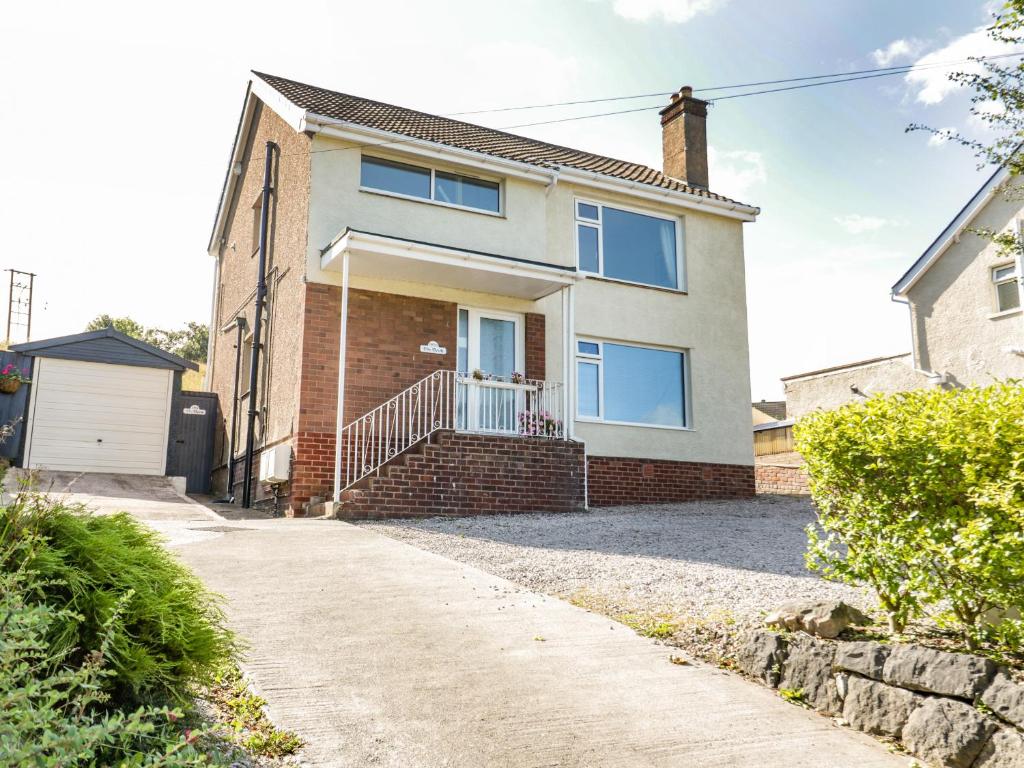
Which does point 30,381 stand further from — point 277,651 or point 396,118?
point 277,651

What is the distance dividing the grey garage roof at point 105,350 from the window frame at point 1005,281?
56.6 ft

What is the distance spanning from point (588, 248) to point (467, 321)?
299cm

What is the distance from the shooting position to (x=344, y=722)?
4.20m

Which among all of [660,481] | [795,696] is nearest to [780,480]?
[660,481]

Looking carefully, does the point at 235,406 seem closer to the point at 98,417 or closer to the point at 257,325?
the point at 257,325

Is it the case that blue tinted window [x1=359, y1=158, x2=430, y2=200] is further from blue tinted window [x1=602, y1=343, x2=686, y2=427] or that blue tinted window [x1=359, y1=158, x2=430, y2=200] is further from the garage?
the garage

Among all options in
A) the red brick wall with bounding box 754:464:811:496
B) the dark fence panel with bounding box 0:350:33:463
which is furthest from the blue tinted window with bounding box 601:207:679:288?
the dark fence panel with bounding box 0:350:33:463

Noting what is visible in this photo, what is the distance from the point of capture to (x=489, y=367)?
1423 cm

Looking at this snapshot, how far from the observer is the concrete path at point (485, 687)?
4.05m

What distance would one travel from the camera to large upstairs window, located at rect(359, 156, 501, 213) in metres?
13.8

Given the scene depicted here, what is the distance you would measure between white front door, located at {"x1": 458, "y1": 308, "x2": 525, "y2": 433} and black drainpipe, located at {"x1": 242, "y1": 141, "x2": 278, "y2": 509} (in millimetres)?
3678

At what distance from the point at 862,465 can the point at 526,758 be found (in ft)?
8.64

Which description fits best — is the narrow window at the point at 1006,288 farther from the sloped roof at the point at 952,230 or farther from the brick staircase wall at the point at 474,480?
the brick staircase wall at the point at 474,480

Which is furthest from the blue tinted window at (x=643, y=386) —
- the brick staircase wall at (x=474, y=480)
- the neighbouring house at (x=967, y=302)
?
the neighbouring house at (x=967, y=302)
